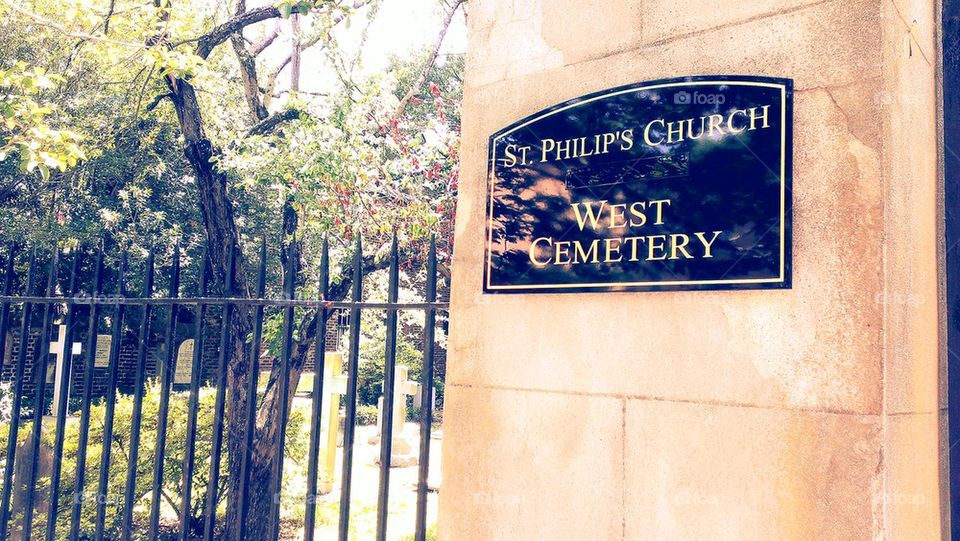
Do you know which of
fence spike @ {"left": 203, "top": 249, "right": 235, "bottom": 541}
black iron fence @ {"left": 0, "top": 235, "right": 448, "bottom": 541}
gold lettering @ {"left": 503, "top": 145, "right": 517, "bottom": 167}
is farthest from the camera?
fence spike @ {"left": 203, "top": 249, "right": 235, "bottom": 541}

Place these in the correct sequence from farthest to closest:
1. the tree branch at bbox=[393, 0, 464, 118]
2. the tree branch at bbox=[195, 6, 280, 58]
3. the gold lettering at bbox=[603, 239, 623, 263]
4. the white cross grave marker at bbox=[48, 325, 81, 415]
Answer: the tree branch at bbox=[393, 0, 464, 118]
the tree branch at bbox=[195, 6, 280, 58]
the white cross grave marker at bbox=[48, 325, 81, 415]
the gold lettering at bbox=[603, 239, 623, 263]

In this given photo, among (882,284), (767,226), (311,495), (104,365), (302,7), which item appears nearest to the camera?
(882,284)

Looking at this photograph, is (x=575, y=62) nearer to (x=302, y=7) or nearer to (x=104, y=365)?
(x=302, y=7)

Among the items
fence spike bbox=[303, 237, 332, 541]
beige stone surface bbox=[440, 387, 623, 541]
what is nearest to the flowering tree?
fence spike bbox=[303, 237, 332, 541]

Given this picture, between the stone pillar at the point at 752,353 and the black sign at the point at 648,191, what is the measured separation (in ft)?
0.22

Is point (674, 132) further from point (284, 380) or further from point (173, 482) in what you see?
point (173, 482)

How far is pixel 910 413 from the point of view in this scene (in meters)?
2.11

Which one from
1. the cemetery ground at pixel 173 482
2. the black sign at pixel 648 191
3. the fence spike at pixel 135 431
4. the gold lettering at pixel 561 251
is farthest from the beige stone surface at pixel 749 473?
the cemetery ground at pixel 173 482

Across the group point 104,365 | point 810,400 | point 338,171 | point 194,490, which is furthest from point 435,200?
point 104,365

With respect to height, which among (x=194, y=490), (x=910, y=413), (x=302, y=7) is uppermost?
(x=302, y=7)

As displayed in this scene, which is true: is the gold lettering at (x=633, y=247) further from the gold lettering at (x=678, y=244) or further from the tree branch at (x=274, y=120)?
the tree branch at (x=274, y=120)

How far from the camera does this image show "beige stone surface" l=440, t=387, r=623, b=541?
8.19 feet

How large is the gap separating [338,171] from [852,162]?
205 inches

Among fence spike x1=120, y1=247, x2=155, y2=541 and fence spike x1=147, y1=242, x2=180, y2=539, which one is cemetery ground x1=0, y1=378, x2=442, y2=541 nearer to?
fence spike x1=120, y1=247, x2=155, y2=541
